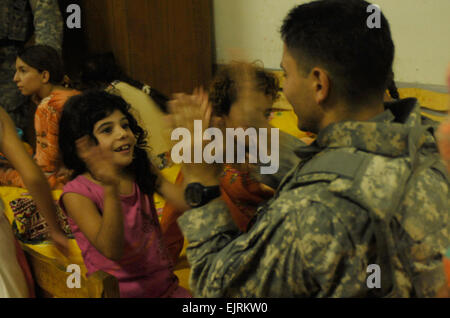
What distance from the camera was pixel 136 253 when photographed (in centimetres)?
111

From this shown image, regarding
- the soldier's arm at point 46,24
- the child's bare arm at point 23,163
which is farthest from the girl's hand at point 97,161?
the soldier's arm at point 46,24

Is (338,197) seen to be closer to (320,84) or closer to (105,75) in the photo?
(320,84)

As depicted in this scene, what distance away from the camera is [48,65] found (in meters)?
1.91

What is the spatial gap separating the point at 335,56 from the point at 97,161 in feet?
1.71

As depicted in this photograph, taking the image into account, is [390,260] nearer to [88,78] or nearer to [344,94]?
[344,94]

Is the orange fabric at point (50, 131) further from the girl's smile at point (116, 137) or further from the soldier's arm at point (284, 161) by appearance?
the soldier's arm at point (284, 161)

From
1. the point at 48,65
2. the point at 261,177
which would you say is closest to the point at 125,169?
the point at 261,177

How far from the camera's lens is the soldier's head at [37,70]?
1901mm

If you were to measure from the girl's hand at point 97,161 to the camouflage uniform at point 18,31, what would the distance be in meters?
1.40

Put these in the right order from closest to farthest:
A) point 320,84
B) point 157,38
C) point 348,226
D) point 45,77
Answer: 1. point 348,226
2. point 320,84
3. point 45,77
4. point 157,38

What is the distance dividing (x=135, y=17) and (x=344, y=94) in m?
2.01

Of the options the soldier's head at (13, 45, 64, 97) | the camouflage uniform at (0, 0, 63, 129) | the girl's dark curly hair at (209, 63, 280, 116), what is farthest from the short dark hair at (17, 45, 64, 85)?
the girl's dark curly hair at (209, 63, 280, 116)

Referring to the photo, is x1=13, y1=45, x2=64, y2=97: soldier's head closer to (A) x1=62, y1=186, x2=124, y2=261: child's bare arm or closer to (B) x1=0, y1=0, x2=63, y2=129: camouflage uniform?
(B) x1=0, y1=0, x2=63, y2=129: camouflage uniform

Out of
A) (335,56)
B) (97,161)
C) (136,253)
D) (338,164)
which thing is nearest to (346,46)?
(335,56)
